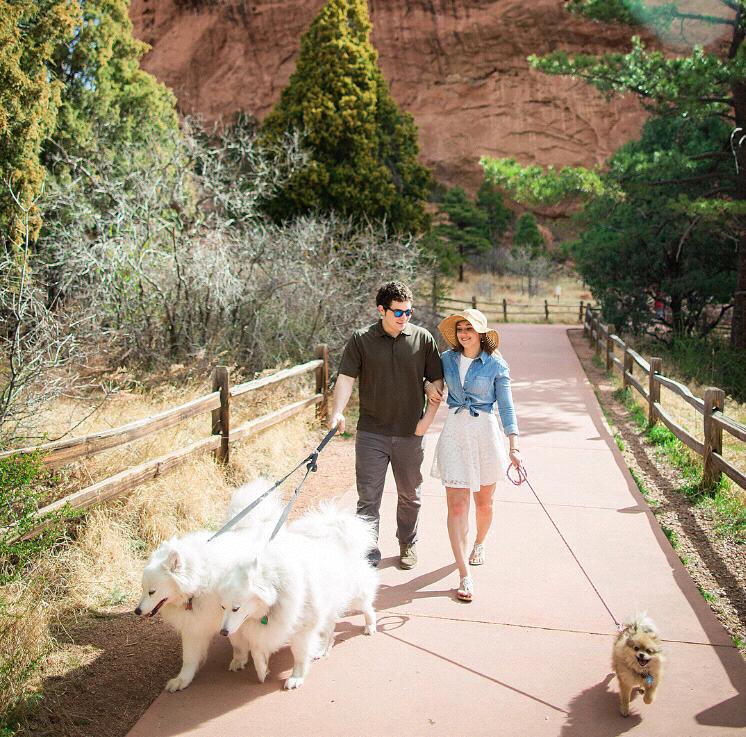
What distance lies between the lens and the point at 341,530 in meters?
3.87

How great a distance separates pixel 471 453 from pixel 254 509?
137cm

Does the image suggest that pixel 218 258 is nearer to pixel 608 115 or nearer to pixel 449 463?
pixel 449 463

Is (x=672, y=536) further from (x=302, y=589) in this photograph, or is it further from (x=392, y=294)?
(x=302, y=589)

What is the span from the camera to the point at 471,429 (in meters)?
4.50

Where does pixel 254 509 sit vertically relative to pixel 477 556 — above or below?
above

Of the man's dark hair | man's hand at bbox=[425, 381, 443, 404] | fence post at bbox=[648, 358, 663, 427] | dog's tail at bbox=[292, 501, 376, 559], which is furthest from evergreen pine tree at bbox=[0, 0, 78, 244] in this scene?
fence post at bbox=[648, 358, 663, 427]

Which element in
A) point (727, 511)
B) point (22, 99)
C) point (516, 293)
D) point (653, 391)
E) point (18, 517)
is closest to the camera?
point (18, 517)

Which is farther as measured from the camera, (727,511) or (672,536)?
(727,511)

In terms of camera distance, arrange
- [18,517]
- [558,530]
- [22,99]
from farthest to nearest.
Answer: [22,99]
[558,530]
[18,517]

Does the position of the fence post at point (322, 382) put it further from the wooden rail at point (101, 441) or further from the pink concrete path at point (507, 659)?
the pink concrete path at point (507, 659)

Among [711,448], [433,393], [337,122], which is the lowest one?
[711,448]

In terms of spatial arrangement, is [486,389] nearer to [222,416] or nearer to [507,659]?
[507,659]

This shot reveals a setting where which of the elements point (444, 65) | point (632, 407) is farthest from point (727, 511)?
point (444, 65)

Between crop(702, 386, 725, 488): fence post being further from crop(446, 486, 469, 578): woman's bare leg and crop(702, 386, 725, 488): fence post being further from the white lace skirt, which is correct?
crop(446, 486, 469, 578): woman's bare leg
